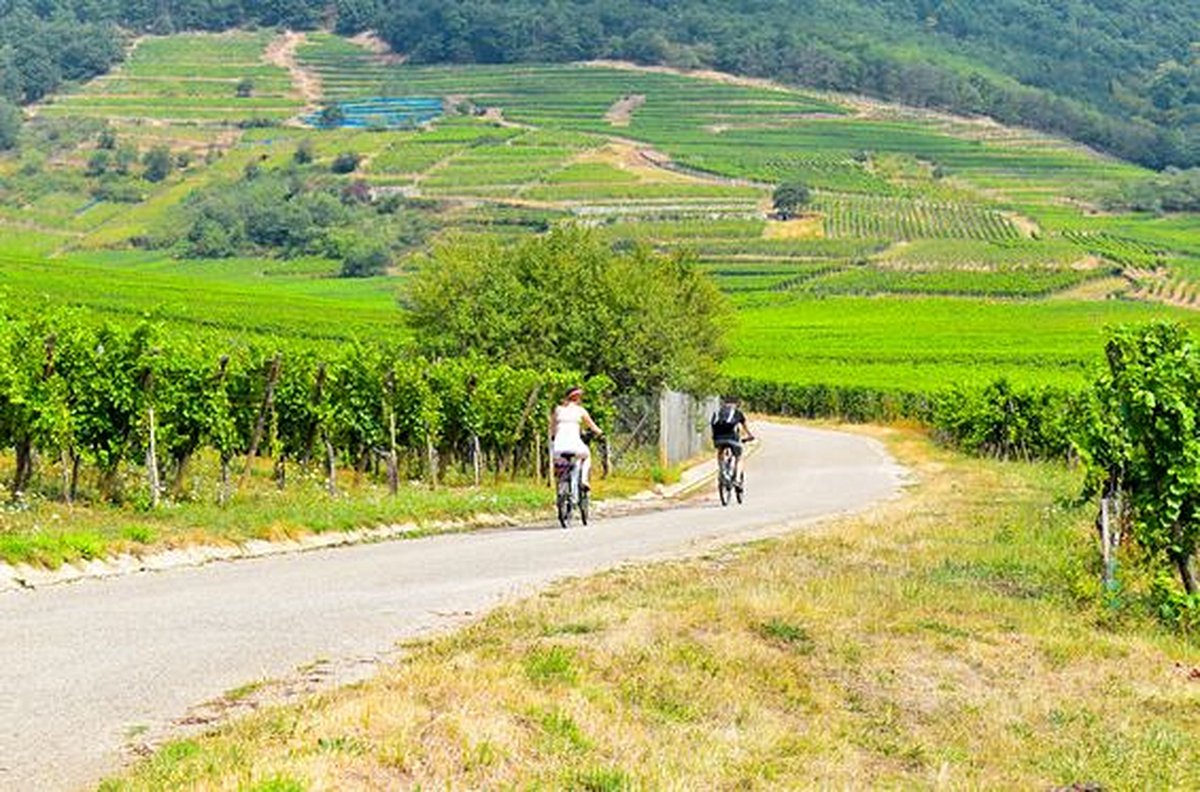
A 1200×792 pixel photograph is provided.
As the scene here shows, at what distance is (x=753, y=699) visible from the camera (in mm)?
10750

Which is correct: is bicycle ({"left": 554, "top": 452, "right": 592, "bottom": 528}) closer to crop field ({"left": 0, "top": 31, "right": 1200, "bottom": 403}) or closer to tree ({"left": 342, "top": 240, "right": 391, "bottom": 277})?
crop field ({"left": 0, "top": 31, "right": 1200, "bottom": 403})

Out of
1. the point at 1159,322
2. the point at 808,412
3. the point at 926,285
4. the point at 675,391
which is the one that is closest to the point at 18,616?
the point at 1159,322

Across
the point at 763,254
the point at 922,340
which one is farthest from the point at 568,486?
the point at 763,254

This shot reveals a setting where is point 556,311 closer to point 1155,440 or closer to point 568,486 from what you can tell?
point 568,486

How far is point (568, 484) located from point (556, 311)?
26.0 metres

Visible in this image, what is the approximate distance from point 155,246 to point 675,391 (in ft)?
386

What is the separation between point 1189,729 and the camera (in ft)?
36.7

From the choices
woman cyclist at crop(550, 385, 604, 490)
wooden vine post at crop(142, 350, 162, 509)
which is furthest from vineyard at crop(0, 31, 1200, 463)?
wooden vine post at crop(142, 350, 162, 509)

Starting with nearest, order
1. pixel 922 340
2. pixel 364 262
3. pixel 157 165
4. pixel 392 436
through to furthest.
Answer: pixel 392 436
pixel 922 340
pixel 364 262
pixel 157 165

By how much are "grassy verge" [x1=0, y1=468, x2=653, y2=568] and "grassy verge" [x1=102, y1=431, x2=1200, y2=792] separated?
516 cm

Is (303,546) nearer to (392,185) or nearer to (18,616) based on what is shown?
(18,616)

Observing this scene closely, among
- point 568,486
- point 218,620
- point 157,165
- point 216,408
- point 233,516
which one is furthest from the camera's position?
point 157,165

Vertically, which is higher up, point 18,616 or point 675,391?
point 18,616

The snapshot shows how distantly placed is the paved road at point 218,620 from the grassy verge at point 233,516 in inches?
33.1
